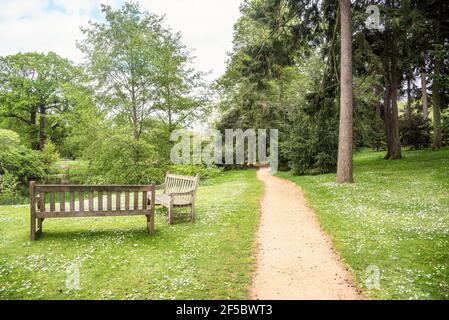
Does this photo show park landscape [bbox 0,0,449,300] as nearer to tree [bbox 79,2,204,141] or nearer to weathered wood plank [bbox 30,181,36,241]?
tree [bbox 79,2,204,141]

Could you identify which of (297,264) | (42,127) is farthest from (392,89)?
(42,127)

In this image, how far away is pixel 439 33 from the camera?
1758 centimetres

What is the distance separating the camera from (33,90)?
36531 millimetres

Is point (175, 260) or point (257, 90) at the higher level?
point (257, 90)

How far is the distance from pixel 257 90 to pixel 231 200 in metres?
8.81

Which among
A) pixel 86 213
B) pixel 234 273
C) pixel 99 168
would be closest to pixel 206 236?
pixel 234 273

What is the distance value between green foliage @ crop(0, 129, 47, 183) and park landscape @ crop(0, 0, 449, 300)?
0.14 m

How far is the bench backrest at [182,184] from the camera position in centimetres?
852

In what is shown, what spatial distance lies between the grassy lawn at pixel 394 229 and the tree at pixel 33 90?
116ft

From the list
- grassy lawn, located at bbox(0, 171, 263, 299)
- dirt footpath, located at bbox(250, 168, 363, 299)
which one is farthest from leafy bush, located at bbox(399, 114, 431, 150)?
grassy lawn, located at bbox(0, 171, 263, 299)

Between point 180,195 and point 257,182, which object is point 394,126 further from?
point 180,195

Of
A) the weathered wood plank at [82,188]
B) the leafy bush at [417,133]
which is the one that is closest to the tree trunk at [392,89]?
the leafy bush at [417,133]

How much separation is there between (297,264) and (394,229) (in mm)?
3127

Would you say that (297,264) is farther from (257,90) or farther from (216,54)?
(216,54)
